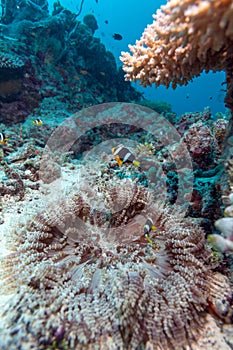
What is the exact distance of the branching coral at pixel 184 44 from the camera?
4.42 feet

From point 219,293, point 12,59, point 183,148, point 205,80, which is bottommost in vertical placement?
point 219,293

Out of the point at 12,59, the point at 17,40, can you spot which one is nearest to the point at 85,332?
the point at 12,59

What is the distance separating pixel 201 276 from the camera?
1.82 m

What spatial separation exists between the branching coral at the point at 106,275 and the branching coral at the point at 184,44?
1.23 m

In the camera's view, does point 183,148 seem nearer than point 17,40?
Yes

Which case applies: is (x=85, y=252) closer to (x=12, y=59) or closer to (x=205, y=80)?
(x=12, y=59)

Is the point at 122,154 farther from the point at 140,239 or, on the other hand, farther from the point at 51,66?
the point at 51,66

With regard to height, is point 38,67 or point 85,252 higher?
point 38,67

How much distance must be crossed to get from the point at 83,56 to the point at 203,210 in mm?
10846

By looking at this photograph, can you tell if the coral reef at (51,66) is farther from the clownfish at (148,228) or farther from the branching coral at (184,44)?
the clownfish at (148,228)

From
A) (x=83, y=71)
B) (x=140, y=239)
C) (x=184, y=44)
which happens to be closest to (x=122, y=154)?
(x=140, y=239)

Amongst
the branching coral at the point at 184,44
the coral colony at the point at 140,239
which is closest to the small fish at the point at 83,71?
the coral colony at the point at 140,239

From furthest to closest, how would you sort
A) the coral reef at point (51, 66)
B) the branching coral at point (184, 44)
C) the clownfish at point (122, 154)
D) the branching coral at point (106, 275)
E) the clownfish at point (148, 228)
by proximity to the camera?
the coral reef at point (51, 66)
the clownfish at point (122, 154)
the clownfish at point (148, 228)
the branching coral at point (106, 275)
the branching coral at point (184, 44)

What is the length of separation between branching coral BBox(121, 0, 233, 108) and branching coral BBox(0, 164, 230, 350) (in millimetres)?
1233
